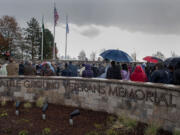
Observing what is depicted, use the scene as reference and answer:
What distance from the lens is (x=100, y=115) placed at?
645 cm

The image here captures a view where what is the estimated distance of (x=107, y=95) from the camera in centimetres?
661

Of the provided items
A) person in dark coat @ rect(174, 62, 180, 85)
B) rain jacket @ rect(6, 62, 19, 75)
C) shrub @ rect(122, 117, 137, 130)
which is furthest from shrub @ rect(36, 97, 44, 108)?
person in dark coat @ rect(174, 62, 180, 85)

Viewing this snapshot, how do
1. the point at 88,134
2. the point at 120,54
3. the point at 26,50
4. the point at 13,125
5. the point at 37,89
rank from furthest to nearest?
the point at 26,50 < the point at 37,89 < the point at 120,54 < the point at 13,125 < the point at 88,134

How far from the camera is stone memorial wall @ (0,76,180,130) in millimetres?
4879

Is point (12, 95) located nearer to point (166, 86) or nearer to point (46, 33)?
point (166, 86)

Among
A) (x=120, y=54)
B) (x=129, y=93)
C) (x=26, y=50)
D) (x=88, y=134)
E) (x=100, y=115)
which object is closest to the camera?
(x=88, y=134)

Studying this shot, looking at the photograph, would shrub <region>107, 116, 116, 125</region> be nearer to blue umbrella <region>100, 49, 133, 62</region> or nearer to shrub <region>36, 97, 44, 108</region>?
blue umbrella <region>100, 49, 133, 62</region>

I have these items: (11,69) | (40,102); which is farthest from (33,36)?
(40,102)

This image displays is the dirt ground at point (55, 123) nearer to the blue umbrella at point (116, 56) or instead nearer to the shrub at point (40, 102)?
the shrub at point (40, 102)

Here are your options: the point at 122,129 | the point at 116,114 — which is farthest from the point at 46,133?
the point at 116,114

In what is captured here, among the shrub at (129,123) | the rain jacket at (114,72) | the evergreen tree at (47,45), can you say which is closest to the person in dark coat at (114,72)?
the rain jacket at (114,72)

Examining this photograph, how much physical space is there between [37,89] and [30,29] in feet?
141

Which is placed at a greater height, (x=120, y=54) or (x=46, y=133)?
(x=120, y=54)

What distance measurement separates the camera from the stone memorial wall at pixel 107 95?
16.0 ft
